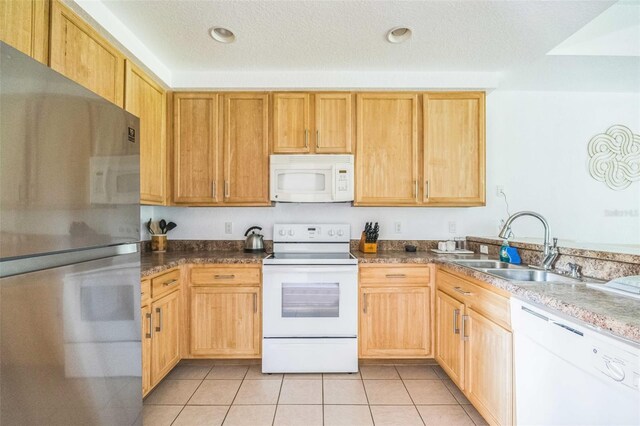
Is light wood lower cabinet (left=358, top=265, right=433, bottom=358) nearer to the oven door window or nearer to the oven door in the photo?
the oven door

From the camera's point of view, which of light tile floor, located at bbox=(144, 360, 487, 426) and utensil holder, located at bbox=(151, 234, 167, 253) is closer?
light tile floor, located at bbox=(144, 360, 487, 426)

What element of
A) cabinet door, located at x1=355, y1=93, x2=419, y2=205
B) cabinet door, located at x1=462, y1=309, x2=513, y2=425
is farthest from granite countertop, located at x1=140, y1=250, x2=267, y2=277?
cabinet door, located at x1=462, y1=309, x2=513, y2=425

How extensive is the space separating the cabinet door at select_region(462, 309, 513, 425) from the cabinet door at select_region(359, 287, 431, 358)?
1.64 feet

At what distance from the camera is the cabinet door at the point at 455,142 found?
8.66 ft

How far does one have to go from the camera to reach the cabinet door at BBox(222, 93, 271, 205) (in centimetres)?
264

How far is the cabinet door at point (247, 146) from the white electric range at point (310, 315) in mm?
675

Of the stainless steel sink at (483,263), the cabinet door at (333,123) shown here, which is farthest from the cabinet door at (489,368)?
the cabinet door at (333,123)

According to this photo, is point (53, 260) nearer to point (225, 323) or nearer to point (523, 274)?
point (225, 323)

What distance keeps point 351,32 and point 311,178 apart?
1.11 m

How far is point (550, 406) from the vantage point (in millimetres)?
1174

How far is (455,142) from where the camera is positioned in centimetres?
265

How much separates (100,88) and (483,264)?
9.03 ft

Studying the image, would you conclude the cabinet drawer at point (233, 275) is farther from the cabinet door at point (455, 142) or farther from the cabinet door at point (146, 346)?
the cabinet door at point (455, 142)

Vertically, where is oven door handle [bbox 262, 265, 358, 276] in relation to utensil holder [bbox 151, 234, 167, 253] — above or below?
below
